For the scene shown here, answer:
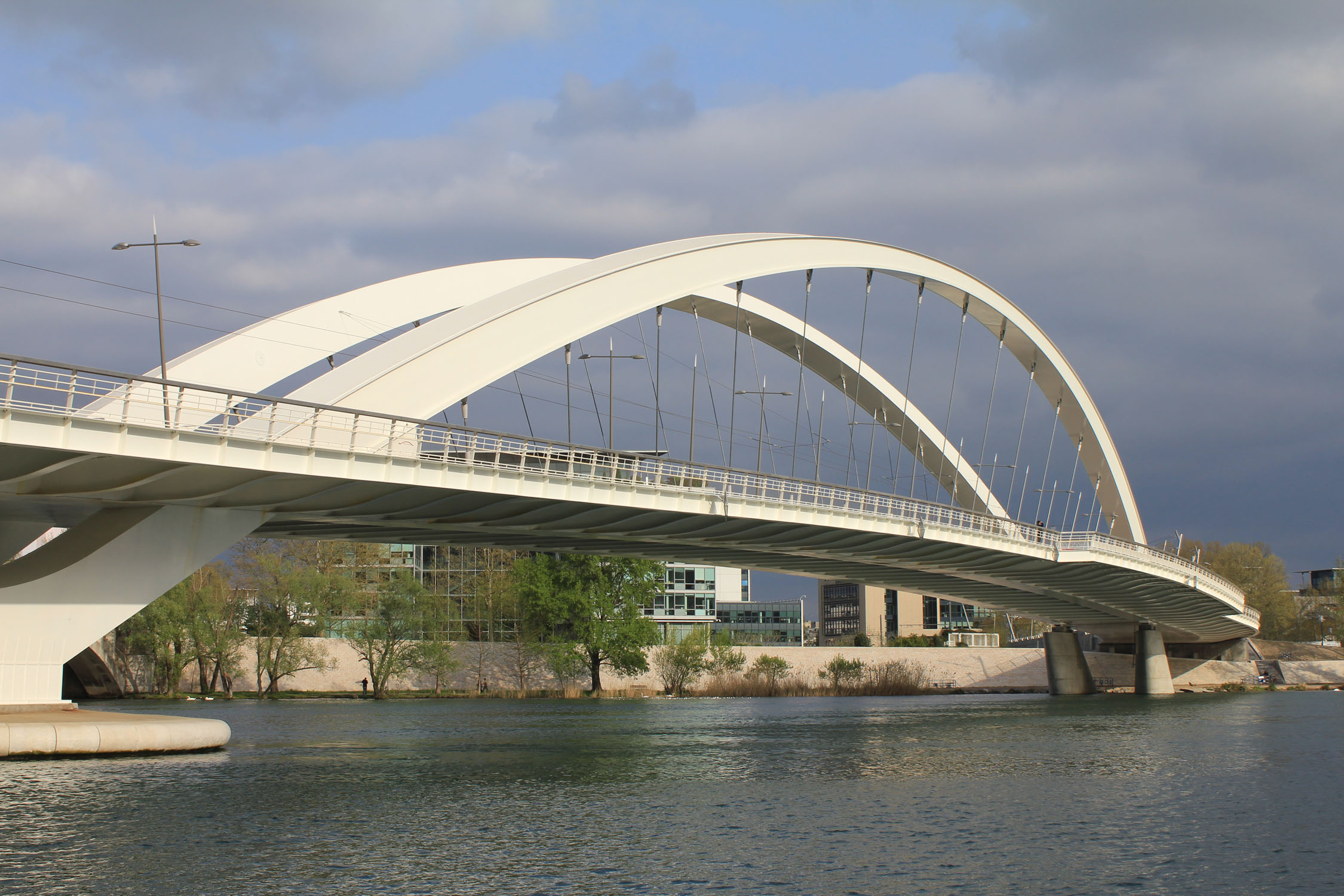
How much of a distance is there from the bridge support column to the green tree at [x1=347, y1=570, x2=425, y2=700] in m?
31.7

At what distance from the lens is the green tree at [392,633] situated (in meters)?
56.8

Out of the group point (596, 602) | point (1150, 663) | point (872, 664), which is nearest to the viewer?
point (596, 602)

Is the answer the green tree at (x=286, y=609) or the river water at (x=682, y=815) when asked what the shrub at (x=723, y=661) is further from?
the river water at (x=682, y=815)

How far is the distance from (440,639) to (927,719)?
975 inches

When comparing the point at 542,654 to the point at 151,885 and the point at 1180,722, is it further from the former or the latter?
the point at 151,885

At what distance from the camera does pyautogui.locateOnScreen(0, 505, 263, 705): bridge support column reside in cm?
2352

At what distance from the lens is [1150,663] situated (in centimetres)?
6881

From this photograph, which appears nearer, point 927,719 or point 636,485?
point 636,485

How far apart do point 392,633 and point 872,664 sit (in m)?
28.8

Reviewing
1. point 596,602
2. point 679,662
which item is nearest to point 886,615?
point 679,662

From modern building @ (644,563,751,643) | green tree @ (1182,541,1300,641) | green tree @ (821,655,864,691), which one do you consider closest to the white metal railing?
green tree @ (821,655,864,691)

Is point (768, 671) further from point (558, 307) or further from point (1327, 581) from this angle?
point (1327, 581)

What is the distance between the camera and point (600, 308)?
30.6 meters

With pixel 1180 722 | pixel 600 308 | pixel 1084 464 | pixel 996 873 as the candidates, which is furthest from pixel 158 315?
pixel 1084 464
